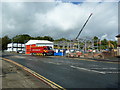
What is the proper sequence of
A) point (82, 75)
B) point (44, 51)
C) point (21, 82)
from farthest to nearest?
point (44, 51), point (82, 75), point (21, 82)

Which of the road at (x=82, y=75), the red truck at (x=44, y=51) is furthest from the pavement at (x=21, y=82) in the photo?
the red truck at (x=44, y=51)

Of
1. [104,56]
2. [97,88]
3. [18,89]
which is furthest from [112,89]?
[104,56]

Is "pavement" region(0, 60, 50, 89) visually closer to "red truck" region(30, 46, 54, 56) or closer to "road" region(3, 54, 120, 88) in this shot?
"road" region(3, 54, 120, 88)

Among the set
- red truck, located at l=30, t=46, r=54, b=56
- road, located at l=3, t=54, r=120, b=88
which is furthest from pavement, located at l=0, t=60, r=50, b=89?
red truck, located at l=30, t=46, r=54, b=56

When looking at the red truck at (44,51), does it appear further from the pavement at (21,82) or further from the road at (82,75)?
the pavement at (21,82)

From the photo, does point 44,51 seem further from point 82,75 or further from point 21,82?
point 21,82

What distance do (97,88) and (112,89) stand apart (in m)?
0.72

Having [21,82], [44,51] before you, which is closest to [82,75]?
[21,82]

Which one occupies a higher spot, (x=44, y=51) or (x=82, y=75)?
(x=44, y=51)

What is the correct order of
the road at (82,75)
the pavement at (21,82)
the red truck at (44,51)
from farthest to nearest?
the red truck at (44,51) < the road at (82,75) < the pavement at (21,82)

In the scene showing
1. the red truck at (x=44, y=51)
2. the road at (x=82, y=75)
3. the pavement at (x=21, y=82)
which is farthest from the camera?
the red truck at (x=44, y=51)

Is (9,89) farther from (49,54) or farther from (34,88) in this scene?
(49,54)

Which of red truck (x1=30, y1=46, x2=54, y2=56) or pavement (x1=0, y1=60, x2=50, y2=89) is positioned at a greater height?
red truck (x1=30, y1=46, x2=54, y2=56)

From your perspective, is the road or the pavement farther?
the road
